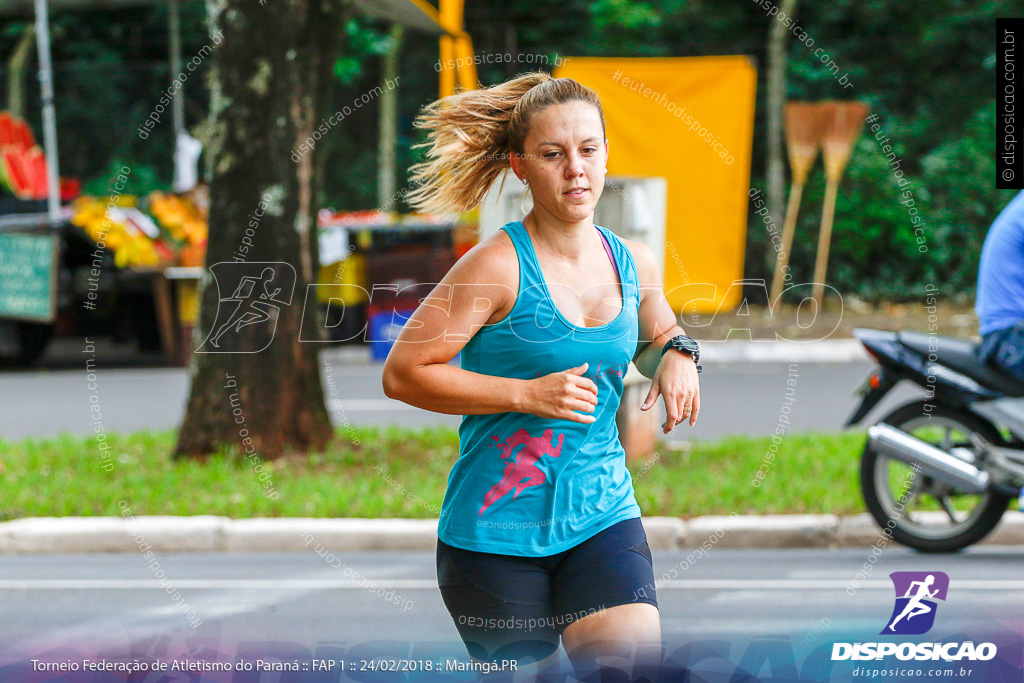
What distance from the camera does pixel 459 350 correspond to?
7.45 ft

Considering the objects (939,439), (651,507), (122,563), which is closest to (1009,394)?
(939,439)

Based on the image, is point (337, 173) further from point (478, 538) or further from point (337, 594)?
point (478, 538)

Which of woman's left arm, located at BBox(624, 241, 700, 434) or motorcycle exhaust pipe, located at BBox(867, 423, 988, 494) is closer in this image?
woman's left arm, located at BBox(624, 241, 700, 434)

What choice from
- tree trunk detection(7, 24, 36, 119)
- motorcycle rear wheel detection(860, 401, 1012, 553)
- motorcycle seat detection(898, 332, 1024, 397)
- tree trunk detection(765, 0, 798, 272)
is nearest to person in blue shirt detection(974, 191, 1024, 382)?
motorcycle seat detection(898, 332, 1024, 397)

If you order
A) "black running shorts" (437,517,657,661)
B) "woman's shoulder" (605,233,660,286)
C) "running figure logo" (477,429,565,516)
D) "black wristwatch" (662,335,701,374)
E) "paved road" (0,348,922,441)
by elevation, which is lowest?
"paved road" (0,348,922,441)

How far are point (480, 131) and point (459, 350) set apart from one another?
51 centimetres

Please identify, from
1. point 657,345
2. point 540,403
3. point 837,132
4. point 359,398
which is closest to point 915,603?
point 657,345

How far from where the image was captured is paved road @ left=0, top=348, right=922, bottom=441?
890 centimetres

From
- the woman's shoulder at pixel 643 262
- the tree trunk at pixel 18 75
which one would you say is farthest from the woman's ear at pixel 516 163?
the tree trunk at pixel 18 75

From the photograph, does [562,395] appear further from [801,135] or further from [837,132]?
[801,135]

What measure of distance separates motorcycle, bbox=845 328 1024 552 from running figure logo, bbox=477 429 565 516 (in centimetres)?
316

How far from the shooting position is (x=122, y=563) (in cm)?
544

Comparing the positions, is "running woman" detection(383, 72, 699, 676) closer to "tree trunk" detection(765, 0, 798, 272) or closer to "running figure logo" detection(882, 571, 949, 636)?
"running figure logo" detection(882, 571, 949, 636)

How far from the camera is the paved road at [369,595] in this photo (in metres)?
4.30
